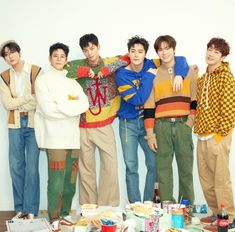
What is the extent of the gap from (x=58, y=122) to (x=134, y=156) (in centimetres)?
78

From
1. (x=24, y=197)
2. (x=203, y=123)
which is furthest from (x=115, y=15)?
(x=24, y=197)

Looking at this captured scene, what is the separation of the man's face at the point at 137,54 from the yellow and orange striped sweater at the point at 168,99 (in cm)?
20

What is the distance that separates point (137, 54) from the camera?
11.8ft

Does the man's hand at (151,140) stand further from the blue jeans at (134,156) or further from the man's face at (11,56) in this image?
the man's face at (11,56)

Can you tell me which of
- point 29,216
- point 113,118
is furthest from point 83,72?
point 29,216

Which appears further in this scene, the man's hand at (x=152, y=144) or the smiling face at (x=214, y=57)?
the man's hand at (x=152, y=144)

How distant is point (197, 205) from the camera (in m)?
3.93

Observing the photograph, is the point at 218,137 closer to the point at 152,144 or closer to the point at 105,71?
the point at 152,144

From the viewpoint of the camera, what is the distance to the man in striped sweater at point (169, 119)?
353cm

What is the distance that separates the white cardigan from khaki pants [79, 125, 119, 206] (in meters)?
0.22

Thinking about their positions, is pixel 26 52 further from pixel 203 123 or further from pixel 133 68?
pixel 203 123

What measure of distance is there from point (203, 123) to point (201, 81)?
365 mm

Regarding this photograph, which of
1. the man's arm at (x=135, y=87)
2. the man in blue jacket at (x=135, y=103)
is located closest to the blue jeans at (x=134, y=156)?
the man in blue jacket at (x=135, y=103)

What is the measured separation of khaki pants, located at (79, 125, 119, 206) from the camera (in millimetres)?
3771
